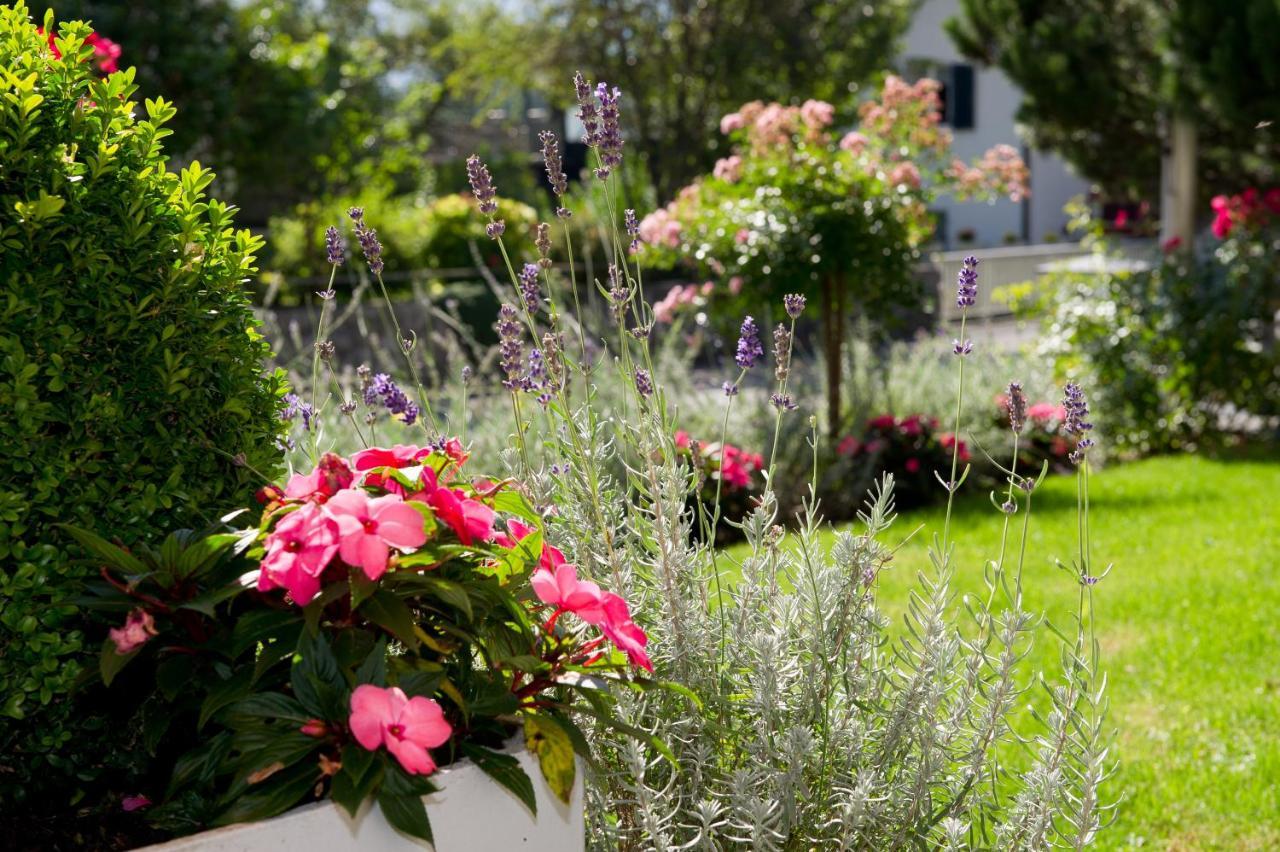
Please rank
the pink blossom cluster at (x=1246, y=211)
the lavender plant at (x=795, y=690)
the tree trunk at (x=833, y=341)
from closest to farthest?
the lavender plant at (x=795, y=690) < the tree trunk at (x=833, y=341) < the pink blossom cluster at (x=1246, y=211)

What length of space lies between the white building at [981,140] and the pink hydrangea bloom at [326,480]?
1018 inches

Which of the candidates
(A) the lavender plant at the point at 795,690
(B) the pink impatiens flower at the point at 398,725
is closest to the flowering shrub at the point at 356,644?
(B) the pink impatiens flower at the point at 398,725

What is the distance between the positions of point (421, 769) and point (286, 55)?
37.6ft

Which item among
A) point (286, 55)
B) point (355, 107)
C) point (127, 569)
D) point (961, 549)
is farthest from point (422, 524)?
point (355, 107)

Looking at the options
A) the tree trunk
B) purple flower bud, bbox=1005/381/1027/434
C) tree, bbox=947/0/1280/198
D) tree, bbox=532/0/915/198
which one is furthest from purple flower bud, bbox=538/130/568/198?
tree, bbox=532/0/915/198

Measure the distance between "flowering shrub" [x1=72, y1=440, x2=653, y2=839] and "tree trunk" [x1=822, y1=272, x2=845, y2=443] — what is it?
5.27 meters

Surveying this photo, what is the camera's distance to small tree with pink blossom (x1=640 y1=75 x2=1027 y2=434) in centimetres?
673

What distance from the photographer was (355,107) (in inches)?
539

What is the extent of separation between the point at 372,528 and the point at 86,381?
53 cm

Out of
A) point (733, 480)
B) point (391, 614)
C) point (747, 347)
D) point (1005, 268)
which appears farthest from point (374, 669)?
point (1005, 268)

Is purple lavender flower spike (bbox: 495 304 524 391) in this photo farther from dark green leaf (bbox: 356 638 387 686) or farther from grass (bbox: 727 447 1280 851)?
grass (bbox: 727 447 1280 851)

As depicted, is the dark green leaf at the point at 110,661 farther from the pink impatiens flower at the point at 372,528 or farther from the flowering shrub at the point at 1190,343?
the flowering shrub at the point at 1190,343

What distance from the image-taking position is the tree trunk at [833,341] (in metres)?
6.88

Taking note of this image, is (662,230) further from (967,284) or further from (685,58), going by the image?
(685,58)
